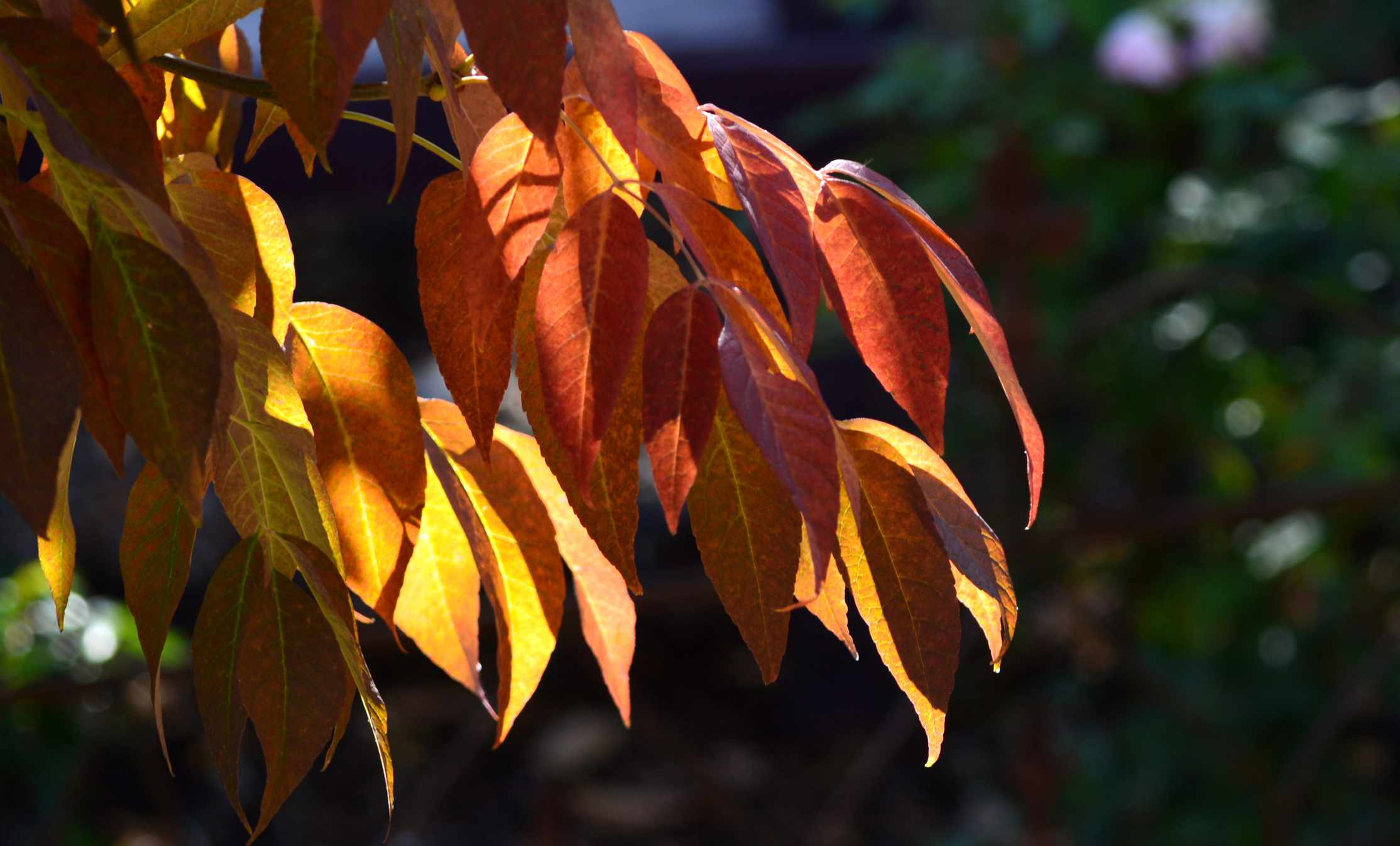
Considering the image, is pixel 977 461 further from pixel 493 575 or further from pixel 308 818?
pixel 493 575

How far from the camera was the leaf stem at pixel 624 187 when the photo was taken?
0.39 metres

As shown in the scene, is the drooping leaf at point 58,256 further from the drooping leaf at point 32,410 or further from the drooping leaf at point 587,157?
the drooping leaf at point 587,157

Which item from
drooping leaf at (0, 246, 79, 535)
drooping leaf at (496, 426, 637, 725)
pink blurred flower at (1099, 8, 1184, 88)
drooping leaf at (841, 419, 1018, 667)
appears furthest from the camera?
pink blurred flower at (1099, 8, 1184, 88)

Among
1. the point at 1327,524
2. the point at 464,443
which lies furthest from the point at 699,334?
the point at 1327,524

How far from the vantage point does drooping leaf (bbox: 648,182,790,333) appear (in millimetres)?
379

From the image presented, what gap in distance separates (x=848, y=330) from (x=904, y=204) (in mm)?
47

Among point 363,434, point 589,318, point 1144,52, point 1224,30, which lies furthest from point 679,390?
point 1224,30

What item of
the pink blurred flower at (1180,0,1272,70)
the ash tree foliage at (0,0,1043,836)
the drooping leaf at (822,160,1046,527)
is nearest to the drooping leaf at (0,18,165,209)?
the ash tree foliage at (0,0,1043,836)

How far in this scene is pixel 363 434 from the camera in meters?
0.43

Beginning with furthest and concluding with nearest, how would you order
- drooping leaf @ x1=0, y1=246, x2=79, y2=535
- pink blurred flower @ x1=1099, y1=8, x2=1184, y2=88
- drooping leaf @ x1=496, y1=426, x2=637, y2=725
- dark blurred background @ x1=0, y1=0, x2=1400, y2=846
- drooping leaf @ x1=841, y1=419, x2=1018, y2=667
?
1. pink blurred flower @ x1=1099, y1=8, x2=1184, y2=88
2. dark blurred background @ x1=0, y1=0, x2=1400, y2=846
3. drooping leaf @ x1=496, y1=426, x2=637, y2=725
4. drooping leaf @ x1=841, y1=419, x2=1018, y2=667
5. drooping leaf @ x1=0, y1=246, x2=79, y2=535

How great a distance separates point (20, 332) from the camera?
30 cm

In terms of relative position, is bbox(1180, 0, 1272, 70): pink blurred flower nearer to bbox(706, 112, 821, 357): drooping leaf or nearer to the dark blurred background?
the dark blurred background

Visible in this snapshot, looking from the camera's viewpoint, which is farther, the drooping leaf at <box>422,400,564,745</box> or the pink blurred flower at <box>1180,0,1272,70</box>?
the pink blurred flower at <box>1180,0,1272,70</box>

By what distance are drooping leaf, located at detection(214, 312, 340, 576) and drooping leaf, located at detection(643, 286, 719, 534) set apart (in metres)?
0.11
